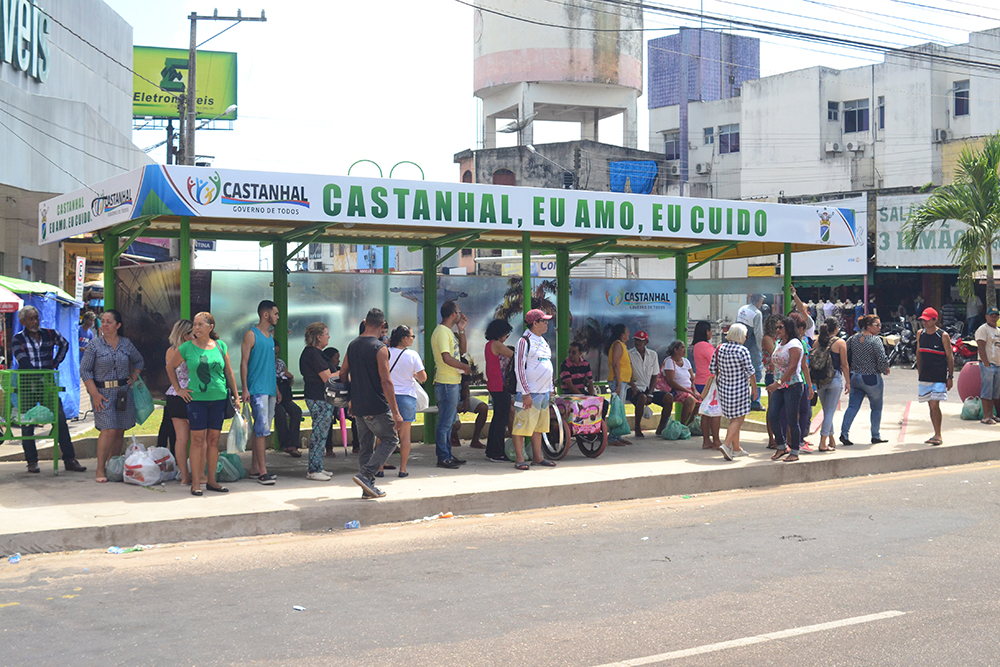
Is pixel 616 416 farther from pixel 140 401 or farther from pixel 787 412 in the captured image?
pixel 140 401

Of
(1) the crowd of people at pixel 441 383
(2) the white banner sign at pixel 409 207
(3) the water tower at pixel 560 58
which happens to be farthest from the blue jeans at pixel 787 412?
(3) the water tower at pixel 560 58

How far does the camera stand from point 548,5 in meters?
46.8

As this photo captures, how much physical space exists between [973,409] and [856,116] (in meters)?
36.9

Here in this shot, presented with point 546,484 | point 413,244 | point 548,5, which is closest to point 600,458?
point 546,484

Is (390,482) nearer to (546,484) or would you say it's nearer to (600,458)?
(546,484)

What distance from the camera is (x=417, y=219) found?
1051 cm

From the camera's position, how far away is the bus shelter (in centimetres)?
960

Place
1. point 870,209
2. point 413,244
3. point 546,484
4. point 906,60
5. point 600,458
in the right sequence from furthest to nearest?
point 906,60
point 870,209
point 413,244
point 600,458
point 546,484

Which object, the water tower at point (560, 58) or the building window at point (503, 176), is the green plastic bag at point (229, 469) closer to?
the water tower at point (560, 58)

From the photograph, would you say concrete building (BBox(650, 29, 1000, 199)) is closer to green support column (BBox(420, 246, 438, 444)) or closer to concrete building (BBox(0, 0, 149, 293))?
concrete building (BBox(0, 0, 149, 293))

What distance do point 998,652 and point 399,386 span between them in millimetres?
6062

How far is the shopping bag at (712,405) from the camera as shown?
11867 mm

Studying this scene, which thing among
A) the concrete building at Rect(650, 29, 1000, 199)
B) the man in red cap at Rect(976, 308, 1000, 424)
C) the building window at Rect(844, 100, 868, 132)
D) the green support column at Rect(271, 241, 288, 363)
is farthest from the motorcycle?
the building window at Rect(844, 100, 868, 132)

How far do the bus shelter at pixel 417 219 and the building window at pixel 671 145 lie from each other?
42931mm
